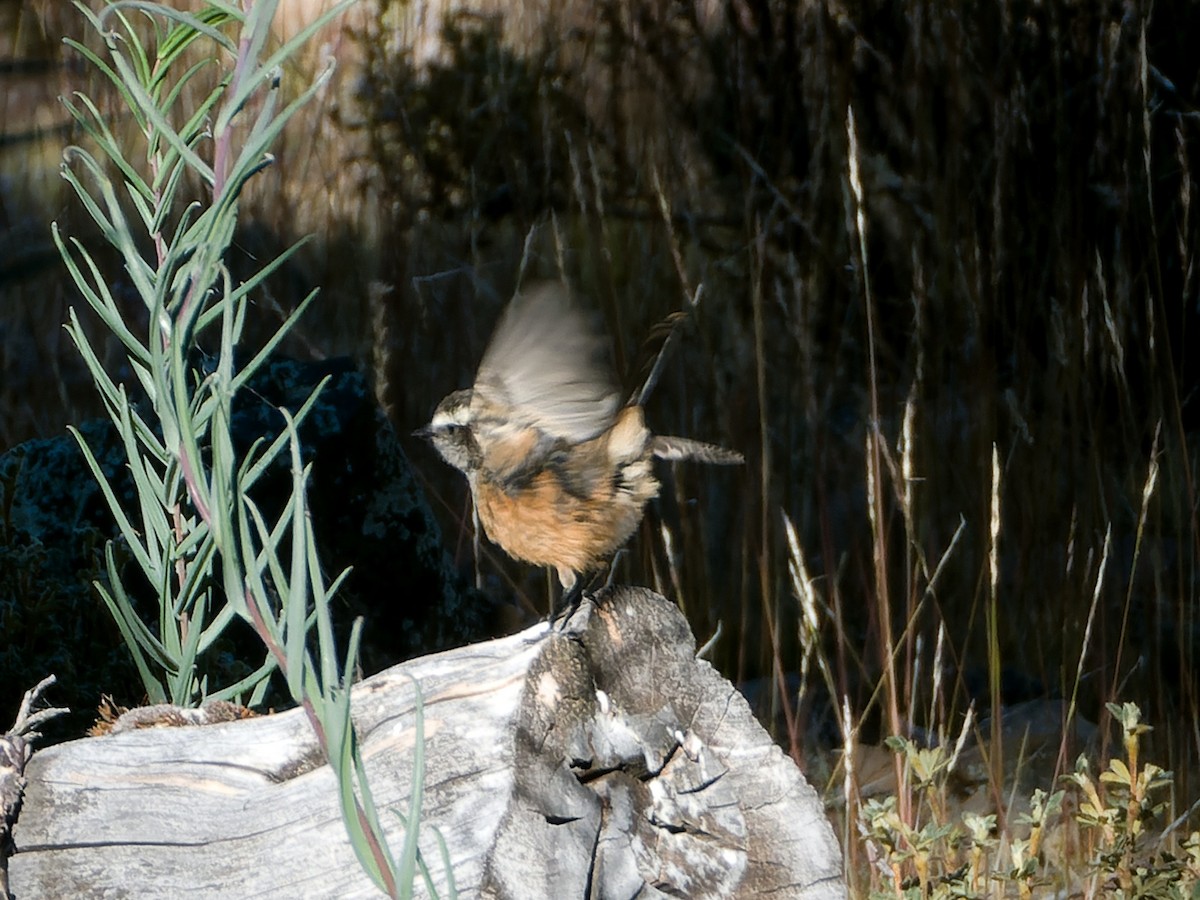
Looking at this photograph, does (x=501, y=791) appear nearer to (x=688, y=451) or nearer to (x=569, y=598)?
(x=569, y=598)

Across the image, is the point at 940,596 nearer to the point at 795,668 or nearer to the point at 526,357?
the point at 795,668

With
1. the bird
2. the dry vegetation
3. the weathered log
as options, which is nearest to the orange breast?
the bird

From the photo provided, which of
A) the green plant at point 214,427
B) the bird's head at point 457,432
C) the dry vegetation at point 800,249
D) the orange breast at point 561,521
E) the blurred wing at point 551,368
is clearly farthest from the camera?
the dry vegetation at point 800,249

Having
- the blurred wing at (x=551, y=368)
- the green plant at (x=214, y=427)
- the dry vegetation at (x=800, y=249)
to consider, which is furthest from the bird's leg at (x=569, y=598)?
the dry vegetation at (x=800, y=249)

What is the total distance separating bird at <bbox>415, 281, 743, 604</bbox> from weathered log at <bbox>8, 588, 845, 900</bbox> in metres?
0.31

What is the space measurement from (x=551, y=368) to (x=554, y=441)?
136 mm

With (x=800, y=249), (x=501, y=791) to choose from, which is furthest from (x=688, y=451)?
(x=800, y=249)

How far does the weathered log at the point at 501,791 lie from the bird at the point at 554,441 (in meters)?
0.31

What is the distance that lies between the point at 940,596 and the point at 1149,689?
0.79 m

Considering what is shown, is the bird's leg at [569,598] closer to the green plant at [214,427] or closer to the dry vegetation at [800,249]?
the green plant at [214,427]

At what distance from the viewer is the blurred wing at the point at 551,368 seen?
1.83m

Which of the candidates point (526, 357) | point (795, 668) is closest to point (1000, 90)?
point (795, 668)

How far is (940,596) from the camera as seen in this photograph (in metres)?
3.88

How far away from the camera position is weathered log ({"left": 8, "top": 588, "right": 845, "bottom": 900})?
1313mm
